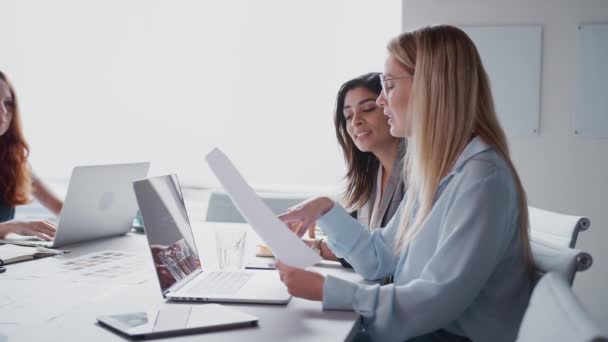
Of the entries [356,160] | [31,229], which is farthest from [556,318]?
[31,229]

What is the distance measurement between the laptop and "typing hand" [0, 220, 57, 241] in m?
0.03

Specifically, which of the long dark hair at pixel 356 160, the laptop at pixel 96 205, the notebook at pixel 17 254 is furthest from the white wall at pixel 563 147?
the notebook at pixel 17 254

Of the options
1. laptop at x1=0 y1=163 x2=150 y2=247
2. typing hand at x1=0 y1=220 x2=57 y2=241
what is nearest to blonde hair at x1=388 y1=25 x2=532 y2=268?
laptop at x1=0 y1=163 x2=150 y2=247

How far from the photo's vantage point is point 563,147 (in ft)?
10.5

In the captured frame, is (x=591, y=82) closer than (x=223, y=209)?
No

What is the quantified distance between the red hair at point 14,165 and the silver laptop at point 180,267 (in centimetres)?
130

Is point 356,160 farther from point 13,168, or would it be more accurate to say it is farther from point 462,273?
point 13,168

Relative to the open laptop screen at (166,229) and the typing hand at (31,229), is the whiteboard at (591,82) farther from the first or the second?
the typing hand at (31,229)

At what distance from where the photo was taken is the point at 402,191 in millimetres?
1936

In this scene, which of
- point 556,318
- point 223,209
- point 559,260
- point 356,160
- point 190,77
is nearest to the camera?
point 556,318

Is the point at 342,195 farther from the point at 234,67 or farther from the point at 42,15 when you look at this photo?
the point at 42,15

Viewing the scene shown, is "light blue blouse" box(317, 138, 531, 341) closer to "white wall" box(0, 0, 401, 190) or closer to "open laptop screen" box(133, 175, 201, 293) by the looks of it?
"open laptop screen" box(133, 175, 201, 293)

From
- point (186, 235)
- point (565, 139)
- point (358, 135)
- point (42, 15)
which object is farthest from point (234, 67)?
point (186, 235)

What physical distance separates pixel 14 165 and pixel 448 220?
2006 millimetres
